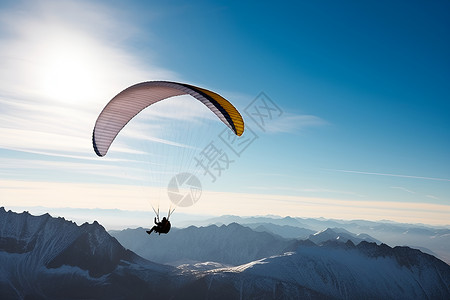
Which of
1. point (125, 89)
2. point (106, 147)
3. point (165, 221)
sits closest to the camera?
point (165, 221)

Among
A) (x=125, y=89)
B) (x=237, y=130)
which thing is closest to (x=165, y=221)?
(x=237, y=130)

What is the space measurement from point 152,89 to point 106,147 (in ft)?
23.4

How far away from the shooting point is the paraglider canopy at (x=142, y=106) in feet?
95.9

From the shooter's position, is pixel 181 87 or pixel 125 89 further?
pixel 125 89

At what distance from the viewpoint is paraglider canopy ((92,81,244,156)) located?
29.2 m

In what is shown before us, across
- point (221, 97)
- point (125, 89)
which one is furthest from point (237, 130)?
point (125, 89)

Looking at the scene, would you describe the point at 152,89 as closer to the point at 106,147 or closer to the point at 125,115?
the point at 125,115

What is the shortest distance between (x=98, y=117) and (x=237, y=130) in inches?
488

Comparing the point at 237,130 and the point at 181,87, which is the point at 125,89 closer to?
the point at 181,87

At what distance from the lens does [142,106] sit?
34.0 m

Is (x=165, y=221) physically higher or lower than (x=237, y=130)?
lower

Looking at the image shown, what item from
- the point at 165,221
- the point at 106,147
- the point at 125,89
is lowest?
the point at 165,221

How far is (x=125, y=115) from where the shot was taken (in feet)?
110

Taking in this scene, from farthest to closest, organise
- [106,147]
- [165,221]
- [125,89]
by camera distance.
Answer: [106,147]
[125,89]
[165,221]
